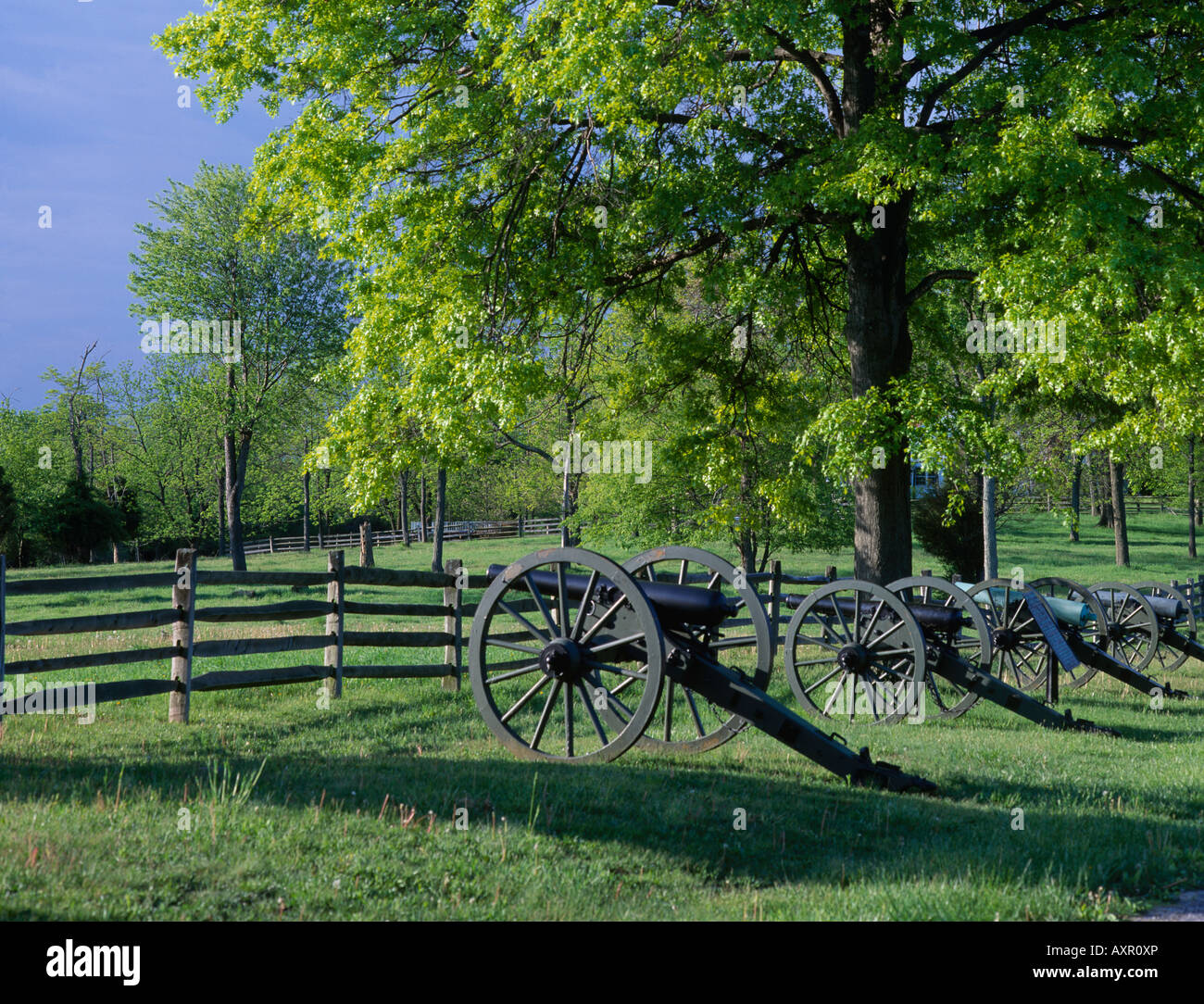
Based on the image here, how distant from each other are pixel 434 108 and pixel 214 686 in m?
8.49

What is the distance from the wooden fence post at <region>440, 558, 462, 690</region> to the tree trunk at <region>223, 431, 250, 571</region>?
67.8 ft

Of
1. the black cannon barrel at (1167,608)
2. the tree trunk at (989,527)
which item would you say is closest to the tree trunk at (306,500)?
the tree trunk at (989,527)

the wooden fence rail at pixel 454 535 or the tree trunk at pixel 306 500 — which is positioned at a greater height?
the tree trunk at pixel 306 500

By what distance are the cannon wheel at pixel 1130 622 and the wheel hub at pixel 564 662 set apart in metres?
11.7

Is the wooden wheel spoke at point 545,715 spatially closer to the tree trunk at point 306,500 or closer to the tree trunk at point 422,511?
the tree trunk at point 306,500

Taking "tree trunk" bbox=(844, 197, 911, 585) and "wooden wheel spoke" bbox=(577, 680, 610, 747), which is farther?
"tree trunk" bbox=(844, 197, 911, 585)

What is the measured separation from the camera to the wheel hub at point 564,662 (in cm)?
739

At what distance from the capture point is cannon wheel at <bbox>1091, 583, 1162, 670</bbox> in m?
15.8

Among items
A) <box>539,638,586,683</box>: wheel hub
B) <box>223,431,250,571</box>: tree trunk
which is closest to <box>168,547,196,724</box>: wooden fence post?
<box>539,638,586,683</box>: wheel hub

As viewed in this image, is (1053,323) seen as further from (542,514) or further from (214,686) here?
(542,514)

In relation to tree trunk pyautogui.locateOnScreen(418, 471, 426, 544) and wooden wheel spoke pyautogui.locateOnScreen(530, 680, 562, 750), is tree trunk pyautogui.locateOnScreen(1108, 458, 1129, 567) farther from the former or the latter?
wooden wheel spoke pyautogui.locateOnScreen(530, 680, 562, 750)

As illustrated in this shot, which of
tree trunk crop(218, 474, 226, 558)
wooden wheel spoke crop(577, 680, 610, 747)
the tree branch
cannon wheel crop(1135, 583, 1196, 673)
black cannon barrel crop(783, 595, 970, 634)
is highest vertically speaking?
the tree branch

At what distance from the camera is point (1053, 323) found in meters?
11.0

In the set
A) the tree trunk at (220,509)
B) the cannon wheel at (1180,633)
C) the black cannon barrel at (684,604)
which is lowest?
the cannon wheel at (1180,633)
